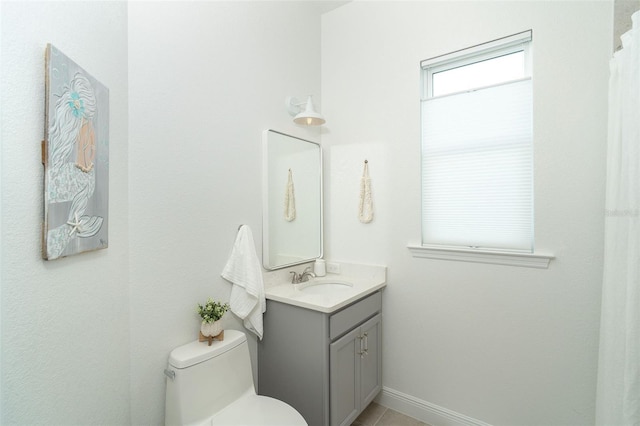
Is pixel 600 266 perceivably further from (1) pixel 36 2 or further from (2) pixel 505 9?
(1) pixel 36 2

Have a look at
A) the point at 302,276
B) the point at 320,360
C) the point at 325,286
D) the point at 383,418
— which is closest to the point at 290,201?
the point at 302,276

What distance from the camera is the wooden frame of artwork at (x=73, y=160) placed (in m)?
0.80

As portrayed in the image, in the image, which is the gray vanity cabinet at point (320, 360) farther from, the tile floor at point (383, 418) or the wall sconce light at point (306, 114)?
the wall sconce light at point (306, 114)

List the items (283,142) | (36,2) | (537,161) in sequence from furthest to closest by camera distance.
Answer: (283,142) → (537,161) → (36,2)

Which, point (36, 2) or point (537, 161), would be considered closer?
point (36, 2)

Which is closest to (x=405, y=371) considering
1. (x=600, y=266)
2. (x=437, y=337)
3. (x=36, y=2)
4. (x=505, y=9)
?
(x=437, y=337)

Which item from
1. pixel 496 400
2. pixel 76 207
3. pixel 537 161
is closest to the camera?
pixel 76 207

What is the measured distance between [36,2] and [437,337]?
7.77 ft

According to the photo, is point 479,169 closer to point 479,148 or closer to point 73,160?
point 479,148

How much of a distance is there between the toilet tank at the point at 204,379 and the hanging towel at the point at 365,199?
116cm

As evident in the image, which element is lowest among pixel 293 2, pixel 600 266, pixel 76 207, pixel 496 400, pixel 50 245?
pixel 496 400

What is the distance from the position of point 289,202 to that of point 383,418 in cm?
162

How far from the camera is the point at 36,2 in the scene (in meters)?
0.79

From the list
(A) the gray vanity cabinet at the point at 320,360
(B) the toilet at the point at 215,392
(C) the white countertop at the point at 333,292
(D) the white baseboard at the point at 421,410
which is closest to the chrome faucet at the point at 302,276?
(C) the white countertop at the point at 333,292
